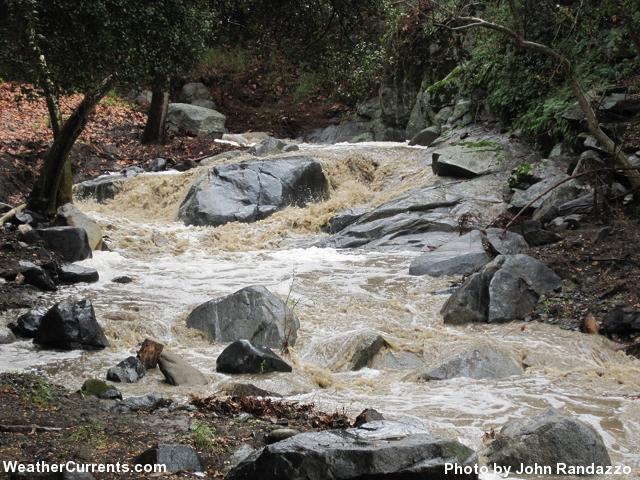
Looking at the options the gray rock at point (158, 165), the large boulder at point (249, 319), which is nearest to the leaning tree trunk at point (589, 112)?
the large boulder at point (249, 319)

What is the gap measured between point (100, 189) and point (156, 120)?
4450 millimetres

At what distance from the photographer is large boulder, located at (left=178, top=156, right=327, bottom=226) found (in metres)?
16.8

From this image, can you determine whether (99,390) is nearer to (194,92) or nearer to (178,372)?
(178,372)

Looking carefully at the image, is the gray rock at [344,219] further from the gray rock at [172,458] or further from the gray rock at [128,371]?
the gray rock at [172,458]

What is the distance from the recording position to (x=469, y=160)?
16359 millimetres

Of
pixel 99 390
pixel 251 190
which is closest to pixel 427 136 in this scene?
pixel 251 190

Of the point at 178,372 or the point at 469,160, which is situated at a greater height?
the point at 469,160

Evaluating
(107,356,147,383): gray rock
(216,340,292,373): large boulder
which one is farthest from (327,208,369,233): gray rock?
(107,356,147,383): gray rock

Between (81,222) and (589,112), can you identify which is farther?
(81,222)

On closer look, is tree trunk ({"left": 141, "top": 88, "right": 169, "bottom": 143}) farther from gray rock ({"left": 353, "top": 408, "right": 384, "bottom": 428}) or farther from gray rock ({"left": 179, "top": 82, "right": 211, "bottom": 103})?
gray rock ({"left": 353, "top": 408, "right": 384, "bottom": 428})

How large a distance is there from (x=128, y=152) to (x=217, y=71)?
8.53 metres

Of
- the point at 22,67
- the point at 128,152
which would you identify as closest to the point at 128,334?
the point at 22,67

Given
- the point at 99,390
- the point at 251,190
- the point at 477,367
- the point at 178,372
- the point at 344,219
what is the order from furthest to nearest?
the point at 251,190 < the point at 344,219 < the point at 477,367 < the point at 178,372 < the point at 99,390

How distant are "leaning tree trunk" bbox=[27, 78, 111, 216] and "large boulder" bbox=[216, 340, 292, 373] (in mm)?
6982
